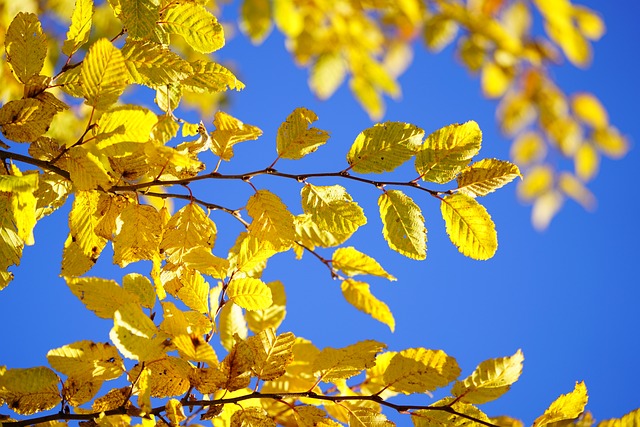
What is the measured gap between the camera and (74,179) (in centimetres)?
49

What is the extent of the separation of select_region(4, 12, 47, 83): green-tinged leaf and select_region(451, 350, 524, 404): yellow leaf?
1.89ft

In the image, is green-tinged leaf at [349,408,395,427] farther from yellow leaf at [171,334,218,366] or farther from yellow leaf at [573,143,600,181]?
yellow leaf at [573,143,600,181]

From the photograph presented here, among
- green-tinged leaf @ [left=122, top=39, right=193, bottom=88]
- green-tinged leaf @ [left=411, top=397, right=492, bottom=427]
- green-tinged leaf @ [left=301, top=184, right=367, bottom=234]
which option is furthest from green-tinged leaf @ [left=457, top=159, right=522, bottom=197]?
green-tinged leaf @ [left=122, top=39, right=193, bottom=88]

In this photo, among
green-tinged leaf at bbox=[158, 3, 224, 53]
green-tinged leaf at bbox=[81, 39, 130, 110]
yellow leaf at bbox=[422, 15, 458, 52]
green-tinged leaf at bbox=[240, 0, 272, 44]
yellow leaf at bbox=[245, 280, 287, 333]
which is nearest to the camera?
green-tinged leaf at bbox=[81, 39, 130, 110]

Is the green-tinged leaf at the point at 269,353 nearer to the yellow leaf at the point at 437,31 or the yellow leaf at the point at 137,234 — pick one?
the yellow leaf at the point at 137,234

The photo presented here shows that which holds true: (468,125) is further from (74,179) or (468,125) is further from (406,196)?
(74,179)

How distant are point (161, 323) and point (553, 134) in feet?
5.72

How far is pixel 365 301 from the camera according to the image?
25.0 inches

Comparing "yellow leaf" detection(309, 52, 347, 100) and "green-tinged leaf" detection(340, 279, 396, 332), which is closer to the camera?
"green-tinged leaf" detection(340, 279, 396, 332)

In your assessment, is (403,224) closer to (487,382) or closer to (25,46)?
(487,382)

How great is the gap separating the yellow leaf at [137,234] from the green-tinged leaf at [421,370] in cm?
31

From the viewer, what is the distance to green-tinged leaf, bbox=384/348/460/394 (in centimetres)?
57

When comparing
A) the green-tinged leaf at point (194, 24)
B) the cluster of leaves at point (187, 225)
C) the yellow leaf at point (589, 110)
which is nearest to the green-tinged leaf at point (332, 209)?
the cluster of leaves at point (187, 225)

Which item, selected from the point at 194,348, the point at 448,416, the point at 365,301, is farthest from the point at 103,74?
the point at 448,416
